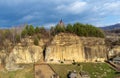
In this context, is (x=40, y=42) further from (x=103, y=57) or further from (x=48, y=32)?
(x=103, y=57)

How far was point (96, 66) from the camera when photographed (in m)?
64.9

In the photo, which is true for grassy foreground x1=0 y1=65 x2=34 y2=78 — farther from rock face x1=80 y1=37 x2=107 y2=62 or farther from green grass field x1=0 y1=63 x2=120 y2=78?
rock face x1=80 y1=37 x2=107 y2=62

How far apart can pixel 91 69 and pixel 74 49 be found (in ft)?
23.6

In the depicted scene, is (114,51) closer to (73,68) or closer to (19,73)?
(73,68)

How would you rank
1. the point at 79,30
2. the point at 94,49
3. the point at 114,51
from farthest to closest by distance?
the point at 114,51, the point at 79,30, the point at 94,49

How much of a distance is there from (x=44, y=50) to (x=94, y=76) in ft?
42.7

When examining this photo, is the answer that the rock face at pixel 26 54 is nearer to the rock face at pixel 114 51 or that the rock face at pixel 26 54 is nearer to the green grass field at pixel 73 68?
the green grass field at pixel 73 68

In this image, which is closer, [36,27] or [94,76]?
[94,76]

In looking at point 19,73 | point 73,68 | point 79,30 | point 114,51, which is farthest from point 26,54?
point 114,51

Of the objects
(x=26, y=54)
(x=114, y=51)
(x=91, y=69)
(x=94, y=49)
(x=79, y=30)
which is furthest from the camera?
(x=114, y=51)

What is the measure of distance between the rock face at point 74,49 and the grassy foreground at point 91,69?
2967 millimetres

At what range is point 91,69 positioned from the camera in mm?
62781

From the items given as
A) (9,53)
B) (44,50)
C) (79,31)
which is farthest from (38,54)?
(79,31)

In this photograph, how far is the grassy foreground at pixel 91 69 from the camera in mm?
60500
